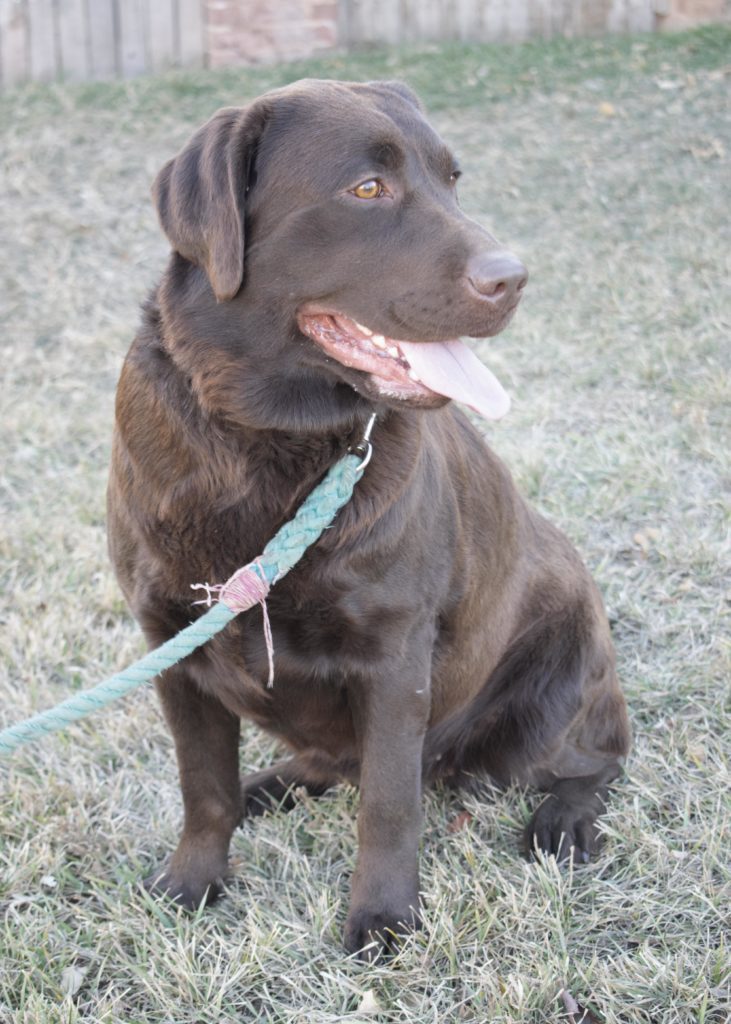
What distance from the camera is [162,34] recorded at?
28.7 feet

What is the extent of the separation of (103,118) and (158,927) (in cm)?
702

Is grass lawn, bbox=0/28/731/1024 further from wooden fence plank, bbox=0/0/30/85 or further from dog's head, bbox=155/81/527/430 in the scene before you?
dog's head, bbox=155/81/527/430

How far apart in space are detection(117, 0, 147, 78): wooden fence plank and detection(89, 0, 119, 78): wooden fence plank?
53 millimetres

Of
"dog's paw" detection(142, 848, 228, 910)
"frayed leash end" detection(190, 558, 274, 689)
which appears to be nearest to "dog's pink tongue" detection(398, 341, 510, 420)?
"frayed leash end" detection(190, 558, 274, 689)

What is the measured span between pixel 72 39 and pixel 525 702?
7618mm

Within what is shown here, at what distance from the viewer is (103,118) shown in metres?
8.14

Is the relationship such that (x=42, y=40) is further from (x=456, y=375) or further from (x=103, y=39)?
(x=456, y=375)

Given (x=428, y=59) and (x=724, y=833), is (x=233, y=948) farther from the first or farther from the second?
(x=428, y=59)

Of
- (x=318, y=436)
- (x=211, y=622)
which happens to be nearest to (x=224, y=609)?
(x=211, y=622)

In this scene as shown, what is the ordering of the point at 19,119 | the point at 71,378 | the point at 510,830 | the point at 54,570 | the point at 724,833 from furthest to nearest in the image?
the point at 19,119 → the point at 71,378 → the point at 54,570 → the point at 510,830 → the point at 724,833

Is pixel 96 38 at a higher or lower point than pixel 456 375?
lower

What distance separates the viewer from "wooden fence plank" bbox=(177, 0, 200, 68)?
865 centimetres

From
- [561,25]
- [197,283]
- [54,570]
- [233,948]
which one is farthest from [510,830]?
[561,25]

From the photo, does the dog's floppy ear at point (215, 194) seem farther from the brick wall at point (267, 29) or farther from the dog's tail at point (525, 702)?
the brick wall at point (267, 29)
